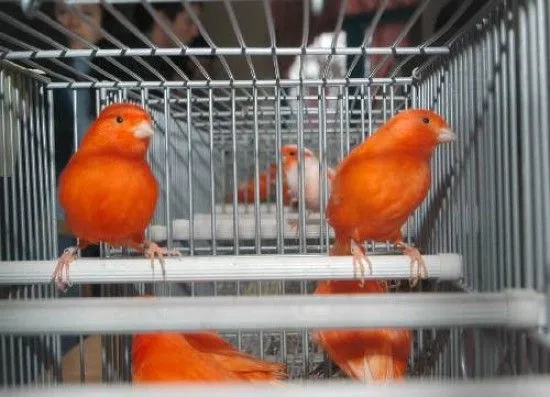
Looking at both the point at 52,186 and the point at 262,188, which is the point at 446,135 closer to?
the point at 52,186

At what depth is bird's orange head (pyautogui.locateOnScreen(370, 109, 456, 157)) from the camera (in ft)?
3.00

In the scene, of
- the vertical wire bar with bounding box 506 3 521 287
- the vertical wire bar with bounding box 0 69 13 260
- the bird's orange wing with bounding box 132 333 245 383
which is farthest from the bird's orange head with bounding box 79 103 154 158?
the vertical wire bar with bounding box 506 3 521 287

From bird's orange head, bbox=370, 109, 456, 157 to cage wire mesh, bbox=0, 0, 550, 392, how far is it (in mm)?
34

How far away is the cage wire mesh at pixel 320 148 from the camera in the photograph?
2.22 ft

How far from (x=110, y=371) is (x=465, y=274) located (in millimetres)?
630

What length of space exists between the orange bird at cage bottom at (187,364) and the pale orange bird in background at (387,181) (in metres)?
0.21

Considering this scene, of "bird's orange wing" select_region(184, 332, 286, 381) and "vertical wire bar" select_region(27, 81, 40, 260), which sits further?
"vertical wire bar" select_region(27, 81, 40, 260)

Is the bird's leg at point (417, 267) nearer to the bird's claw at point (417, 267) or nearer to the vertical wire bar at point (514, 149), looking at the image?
the bird's claw at point (417, 267)

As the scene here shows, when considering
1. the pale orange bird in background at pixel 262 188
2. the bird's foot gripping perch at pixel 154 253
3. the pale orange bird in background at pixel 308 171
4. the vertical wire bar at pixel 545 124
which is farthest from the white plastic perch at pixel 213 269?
the pale orange bird in background at pixel 262 188

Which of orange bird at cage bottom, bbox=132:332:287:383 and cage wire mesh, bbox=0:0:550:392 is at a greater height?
cage wire mesh, bbox=0:0:550:392

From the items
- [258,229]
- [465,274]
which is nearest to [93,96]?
[258,229]

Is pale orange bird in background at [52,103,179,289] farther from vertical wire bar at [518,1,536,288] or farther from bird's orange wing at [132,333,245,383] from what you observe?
vertical wire bar at [518,1,536,288]

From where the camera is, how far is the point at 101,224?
919 mm

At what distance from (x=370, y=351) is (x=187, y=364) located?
0.83 ft
